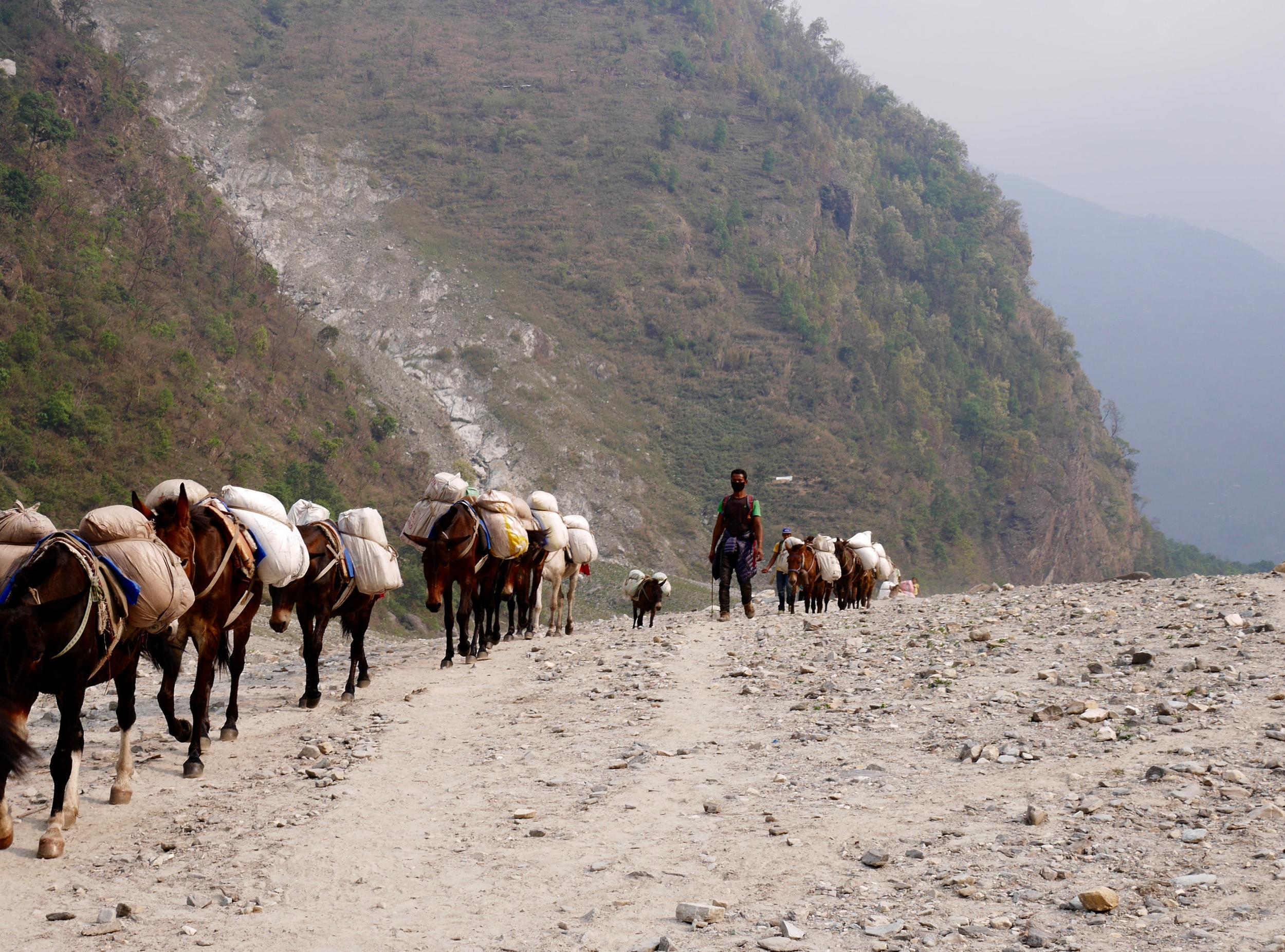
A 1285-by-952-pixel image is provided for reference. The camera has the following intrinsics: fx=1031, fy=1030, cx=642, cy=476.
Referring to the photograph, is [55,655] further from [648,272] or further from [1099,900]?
[648,272]

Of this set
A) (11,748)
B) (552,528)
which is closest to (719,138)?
(552,528)

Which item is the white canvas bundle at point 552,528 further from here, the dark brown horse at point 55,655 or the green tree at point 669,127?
the green tree at point 669,127

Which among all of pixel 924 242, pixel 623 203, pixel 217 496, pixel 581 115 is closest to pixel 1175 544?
pixel 924 242

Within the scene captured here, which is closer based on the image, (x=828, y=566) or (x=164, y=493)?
(x=164, y=493)

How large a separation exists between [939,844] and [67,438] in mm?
34036

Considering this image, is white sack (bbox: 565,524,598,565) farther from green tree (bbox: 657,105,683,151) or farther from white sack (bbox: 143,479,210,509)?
green tree (bbox: 657,105,683,151)

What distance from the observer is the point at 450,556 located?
1433 centimetres

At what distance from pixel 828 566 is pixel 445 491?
12.2 meters

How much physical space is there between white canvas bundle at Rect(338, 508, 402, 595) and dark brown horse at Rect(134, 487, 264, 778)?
2.73 meters

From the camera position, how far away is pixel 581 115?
101438 millimetres

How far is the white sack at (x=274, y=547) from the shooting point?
9.21 m

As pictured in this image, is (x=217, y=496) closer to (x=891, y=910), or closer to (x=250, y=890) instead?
(x=250, y=890)

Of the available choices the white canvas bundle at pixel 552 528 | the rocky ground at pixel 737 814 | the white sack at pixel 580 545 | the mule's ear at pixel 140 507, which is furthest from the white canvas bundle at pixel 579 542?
the mule's ear at pixel 140 507

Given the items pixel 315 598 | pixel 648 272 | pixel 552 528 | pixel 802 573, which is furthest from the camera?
pixel 648 272
